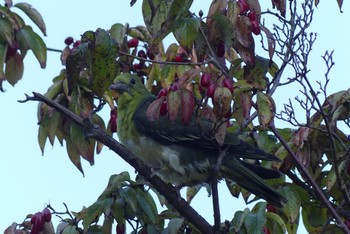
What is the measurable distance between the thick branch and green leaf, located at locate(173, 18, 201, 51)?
60 cm

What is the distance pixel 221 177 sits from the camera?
16.9ft

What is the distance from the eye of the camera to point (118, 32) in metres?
5.15

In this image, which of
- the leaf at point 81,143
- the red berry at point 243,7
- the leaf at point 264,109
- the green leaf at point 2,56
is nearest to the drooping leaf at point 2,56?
the green leaf at point 2,56

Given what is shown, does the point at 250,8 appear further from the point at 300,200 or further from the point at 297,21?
the point at 300,200

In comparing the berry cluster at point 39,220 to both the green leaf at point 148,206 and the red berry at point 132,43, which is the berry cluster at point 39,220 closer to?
the green leaf at point 148,206

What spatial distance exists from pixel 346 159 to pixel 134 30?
1.61 meters

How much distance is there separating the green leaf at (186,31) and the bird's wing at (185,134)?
91 cm

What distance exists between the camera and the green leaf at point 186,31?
3.85 metres

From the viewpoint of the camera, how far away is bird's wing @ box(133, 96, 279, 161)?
471 cm

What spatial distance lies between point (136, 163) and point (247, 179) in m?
0.90

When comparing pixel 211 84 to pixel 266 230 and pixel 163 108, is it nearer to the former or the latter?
pixel 163 108

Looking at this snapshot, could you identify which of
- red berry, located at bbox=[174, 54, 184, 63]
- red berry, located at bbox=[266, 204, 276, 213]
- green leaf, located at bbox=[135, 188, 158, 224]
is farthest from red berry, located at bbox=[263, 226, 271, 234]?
red berry, located at bbox=[174, 54, 184, 63]

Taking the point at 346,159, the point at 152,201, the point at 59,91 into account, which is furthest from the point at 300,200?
the point at 59,91

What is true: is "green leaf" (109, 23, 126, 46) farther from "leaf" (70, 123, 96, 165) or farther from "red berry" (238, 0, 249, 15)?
"red berry" (238, 0, 249, 15)
